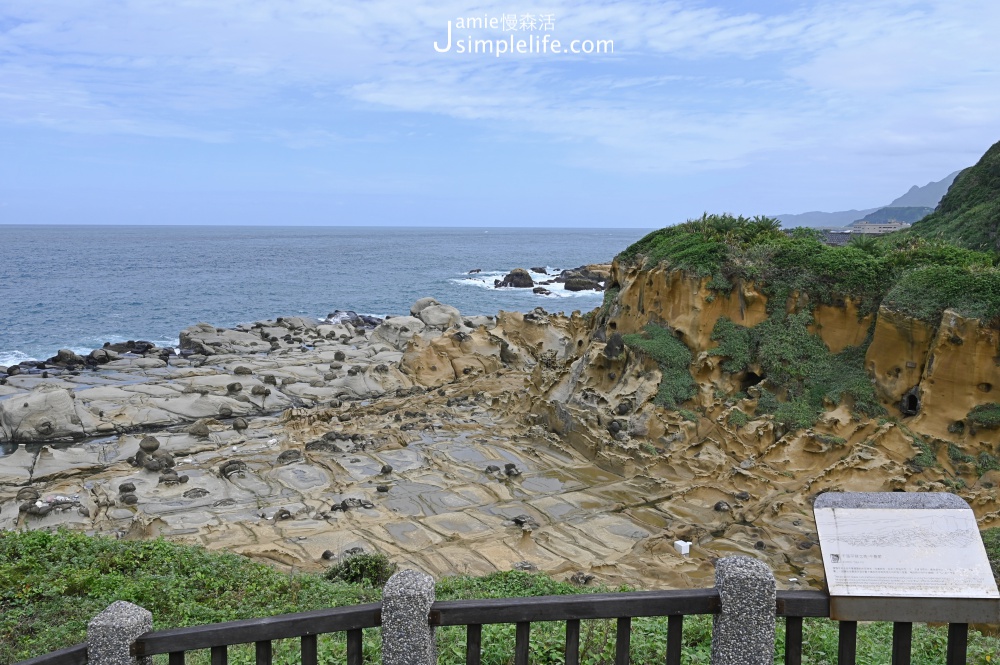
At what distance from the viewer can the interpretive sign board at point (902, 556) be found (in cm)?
461

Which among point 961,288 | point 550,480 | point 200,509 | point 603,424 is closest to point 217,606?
→ point 200,509

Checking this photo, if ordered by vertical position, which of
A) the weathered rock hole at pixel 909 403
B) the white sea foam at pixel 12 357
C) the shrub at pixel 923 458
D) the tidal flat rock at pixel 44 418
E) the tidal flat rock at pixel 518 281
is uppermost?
the tidal flat rock at pixel 518 281

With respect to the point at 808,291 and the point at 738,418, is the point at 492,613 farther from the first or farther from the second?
the point at 808,291

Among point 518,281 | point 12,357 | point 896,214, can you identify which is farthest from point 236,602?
point 896,214

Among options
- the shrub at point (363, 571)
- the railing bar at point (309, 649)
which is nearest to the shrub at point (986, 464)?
the shrub at point (363, 571)

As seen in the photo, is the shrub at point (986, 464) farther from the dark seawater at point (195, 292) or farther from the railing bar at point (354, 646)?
the dark seawater at point (195, 292)

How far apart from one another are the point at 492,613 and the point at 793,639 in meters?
2.15

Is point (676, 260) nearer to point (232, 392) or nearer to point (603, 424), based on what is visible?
point (603, 424)

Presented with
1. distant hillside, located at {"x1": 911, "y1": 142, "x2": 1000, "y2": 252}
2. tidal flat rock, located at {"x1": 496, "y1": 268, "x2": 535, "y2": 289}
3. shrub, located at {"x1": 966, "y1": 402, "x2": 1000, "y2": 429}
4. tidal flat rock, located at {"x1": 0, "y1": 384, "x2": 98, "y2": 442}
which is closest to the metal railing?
shrub, located at {"x1": 966, "y1": 402, "x2": 1000, "y2": 429}

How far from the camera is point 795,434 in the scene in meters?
18.1

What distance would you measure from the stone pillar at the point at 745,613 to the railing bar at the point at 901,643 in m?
0.87

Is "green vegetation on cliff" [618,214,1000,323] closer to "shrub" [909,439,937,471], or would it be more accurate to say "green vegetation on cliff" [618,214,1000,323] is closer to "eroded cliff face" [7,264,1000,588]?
"eroded cliff face" [7,264,1000,588]

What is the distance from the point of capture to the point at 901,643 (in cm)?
495

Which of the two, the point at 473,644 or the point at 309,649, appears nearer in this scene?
the point at 309,649
